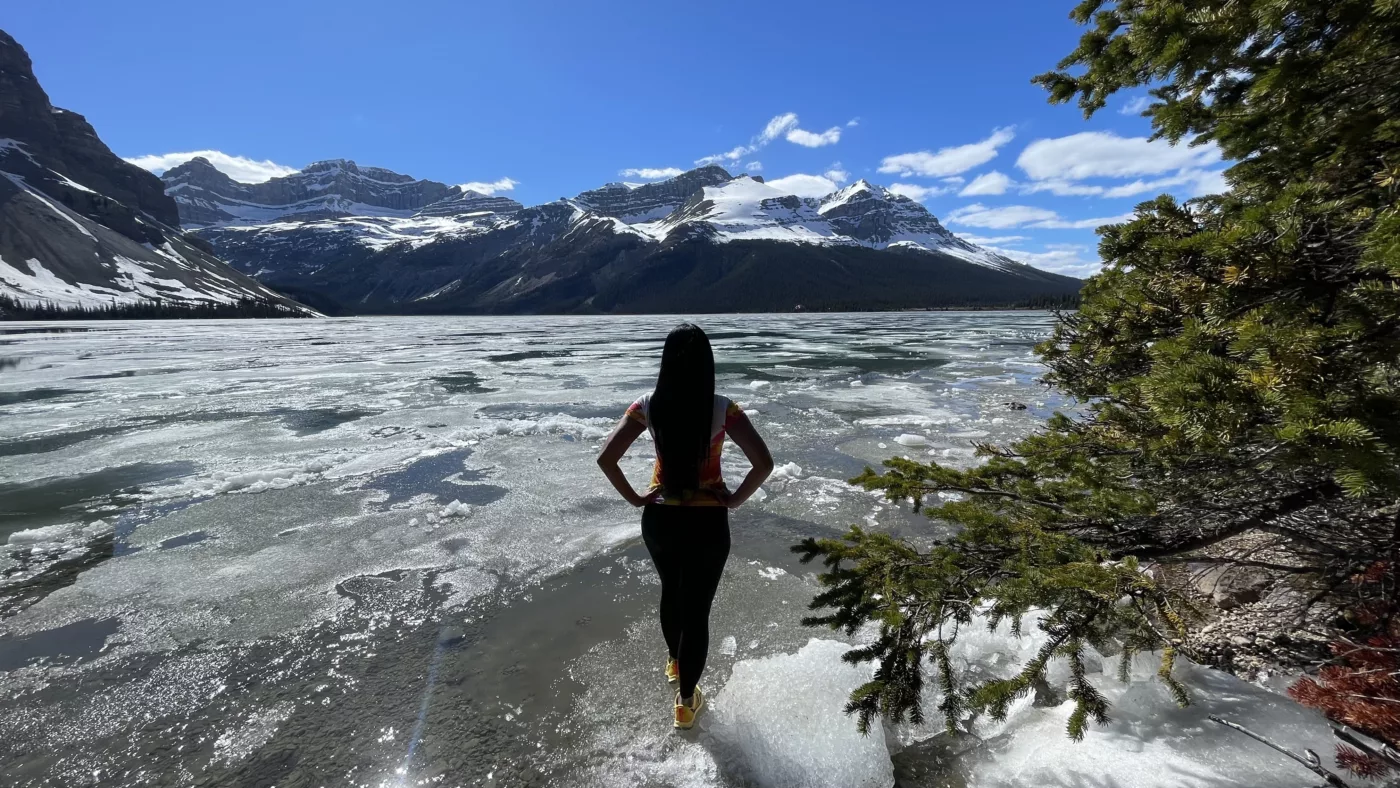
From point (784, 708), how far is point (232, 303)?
21125 centimetres

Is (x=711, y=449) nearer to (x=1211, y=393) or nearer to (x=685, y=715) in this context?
(x=685, y=715)

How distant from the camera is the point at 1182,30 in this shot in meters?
3.34

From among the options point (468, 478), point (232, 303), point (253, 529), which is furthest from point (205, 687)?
point (232, 303)

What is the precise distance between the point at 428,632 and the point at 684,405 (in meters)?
3.33

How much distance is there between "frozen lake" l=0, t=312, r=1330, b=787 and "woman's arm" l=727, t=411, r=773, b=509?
1581 millimetres

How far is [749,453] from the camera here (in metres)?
3.30

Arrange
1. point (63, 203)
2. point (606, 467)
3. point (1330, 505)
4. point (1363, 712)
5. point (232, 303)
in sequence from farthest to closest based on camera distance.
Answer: point (63, 203), point (232, 303), point (606, 467), point (1330, 505), point (1363, 712)

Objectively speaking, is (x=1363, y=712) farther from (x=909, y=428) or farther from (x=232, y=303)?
(x=232, y=303)

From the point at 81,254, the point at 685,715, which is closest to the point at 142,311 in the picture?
the point at 81,254

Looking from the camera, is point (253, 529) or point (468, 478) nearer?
point (253, 529)

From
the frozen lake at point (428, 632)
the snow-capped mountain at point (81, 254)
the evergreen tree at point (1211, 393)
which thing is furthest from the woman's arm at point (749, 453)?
the snow-capped mountain at point (81, 254)

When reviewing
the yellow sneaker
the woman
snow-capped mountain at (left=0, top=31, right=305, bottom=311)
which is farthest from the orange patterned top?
snow-capped mountain at (left=0, top=31, right=305, bottom=311)

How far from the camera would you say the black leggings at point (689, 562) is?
344 cm

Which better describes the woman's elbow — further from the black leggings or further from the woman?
the black leggings
